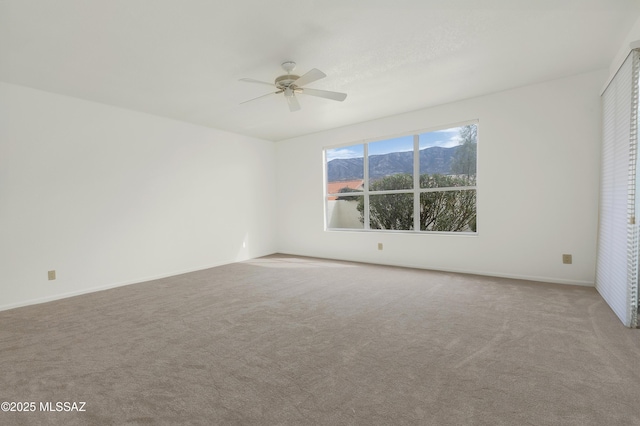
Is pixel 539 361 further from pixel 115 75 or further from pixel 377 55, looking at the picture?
pixel 115 75

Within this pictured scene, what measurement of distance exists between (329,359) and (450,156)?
3.85 metres

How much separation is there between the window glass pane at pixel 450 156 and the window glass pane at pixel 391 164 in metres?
0.23

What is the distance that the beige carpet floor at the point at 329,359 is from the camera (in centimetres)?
147

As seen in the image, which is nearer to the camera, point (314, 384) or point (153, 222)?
point (314, 384)

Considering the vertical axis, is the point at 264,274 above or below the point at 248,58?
below

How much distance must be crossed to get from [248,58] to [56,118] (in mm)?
2686

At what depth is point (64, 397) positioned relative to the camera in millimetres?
1622

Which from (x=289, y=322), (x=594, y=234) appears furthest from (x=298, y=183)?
(x=594, y=234)

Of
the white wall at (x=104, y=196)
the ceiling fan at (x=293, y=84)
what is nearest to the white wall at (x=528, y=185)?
the ceiling fan at (x=293, y=84)

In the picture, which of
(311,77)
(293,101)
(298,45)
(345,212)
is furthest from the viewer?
(345,212)

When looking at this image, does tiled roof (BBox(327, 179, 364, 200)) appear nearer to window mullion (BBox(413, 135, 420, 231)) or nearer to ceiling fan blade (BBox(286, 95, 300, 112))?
window mullion (BBox(413, 135, 420, 231))

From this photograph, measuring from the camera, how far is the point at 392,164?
5242 mm

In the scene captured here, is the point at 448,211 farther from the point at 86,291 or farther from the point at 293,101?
the point at 86,291

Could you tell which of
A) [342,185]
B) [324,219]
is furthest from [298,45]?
[324,219]
